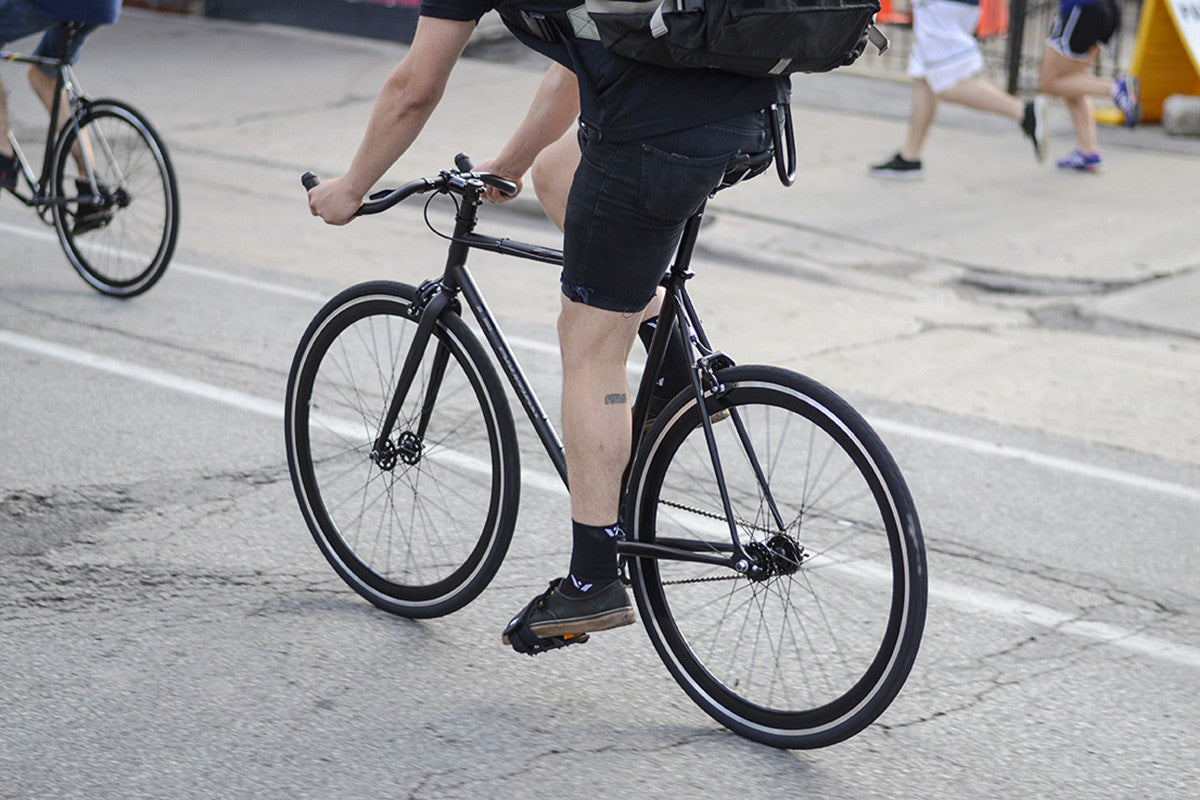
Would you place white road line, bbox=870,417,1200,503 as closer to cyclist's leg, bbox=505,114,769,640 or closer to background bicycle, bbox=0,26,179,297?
cyclist's leg, bbox=505,114,769,640

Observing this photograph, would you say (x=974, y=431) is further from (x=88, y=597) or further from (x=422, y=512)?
(x=88, y=597)

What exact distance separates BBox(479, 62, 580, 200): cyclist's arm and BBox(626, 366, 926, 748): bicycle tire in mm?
800

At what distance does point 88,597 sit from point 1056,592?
2.66m

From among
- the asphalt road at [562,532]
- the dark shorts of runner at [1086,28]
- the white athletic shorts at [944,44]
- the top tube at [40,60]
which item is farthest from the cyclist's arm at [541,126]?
the dark shorts of runner at [1086,28]

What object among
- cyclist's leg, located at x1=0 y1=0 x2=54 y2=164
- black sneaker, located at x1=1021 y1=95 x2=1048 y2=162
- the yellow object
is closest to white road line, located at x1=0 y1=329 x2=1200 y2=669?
cyclist's leg, located at x1=0 y1=0 x2=54 y2=164

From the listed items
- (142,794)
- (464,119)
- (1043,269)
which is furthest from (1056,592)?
(464,119)

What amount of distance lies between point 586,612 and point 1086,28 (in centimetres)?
778

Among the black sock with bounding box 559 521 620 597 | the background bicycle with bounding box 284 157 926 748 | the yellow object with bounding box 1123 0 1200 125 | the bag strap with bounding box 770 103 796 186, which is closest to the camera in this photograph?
the bag strap with bounding box 770 103 796 186

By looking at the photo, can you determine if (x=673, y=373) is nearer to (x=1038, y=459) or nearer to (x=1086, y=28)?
(x=1038, y=459)

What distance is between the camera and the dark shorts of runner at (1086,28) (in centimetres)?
969

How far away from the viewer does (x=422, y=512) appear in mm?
3826

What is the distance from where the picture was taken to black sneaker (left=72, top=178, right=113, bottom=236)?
6.64 meters

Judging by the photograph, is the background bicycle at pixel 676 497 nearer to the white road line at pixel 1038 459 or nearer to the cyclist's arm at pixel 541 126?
the cyclist's arm at pixel 541 126

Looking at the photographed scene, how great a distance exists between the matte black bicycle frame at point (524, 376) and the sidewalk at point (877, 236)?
2.77m
